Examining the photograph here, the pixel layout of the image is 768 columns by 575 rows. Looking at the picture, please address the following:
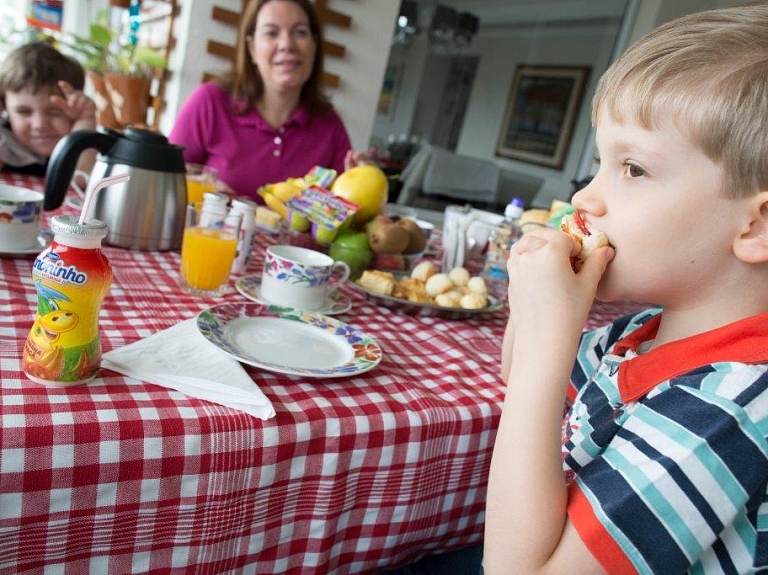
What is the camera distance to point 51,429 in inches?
20.8

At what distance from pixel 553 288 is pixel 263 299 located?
1.76 feet

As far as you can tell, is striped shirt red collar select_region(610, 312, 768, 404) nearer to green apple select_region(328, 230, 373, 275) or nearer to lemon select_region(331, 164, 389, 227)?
green apple select_region(328, 230, 373, 275)

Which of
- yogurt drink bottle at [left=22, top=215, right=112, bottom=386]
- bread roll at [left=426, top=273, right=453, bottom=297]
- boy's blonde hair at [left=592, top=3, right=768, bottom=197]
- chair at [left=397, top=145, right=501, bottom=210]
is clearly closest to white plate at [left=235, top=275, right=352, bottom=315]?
bread roll at [left=426, top=273, right=453, bottom=297]

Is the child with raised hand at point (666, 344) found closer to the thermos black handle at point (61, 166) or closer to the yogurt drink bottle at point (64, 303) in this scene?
the yogurt drink bottle at point (64, 303)

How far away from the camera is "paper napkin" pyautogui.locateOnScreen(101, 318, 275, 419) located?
0.64 meters

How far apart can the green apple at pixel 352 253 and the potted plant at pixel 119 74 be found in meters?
2.25

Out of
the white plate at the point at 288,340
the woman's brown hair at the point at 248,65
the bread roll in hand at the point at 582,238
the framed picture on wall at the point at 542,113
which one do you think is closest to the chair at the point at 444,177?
the framed picture on wall at the point at 542,113

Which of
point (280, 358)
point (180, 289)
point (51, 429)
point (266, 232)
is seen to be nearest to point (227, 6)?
point (266, 232)

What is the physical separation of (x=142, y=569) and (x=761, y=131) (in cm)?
74

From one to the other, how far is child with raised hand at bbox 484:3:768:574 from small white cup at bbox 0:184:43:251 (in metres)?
0.79

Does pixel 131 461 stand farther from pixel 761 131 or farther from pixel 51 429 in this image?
pixel 761 131

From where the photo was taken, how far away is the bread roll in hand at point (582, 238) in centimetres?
66

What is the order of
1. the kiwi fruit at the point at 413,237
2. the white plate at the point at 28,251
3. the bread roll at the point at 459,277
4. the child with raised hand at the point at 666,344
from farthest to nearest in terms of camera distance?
1. the kiwi fruit at the point at 413,237
2. the bread roll at the point at 459,277
3. the white plate at the point at 28,251
4. the child with raised hand at the point at 666,344

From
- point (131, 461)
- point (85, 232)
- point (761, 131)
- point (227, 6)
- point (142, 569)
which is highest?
point (227, 6)
